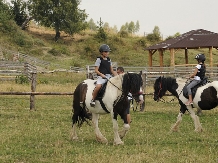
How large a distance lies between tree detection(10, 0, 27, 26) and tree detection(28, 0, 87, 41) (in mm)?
2606

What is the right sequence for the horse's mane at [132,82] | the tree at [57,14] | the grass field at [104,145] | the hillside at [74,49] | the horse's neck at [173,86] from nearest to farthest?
the grass field at [104,145] < the horse's mane at [132,82] < the horse's neck at [173,86] < the hillside at [74,49] < the tree at [57,14]

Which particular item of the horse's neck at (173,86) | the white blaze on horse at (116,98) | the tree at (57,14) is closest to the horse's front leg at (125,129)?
the white blaze on horse at (116,98)

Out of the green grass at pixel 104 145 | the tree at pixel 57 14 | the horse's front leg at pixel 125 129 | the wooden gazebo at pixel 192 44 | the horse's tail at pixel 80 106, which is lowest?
the green grass at pixel 104 145

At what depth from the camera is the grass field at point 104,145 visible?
6715 millimetres

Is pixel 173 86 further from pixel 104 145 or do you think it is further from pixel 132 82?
pixel 104 145

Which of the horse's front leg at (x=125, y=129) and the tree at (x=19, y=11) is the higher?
the tree at (x=19, y=11)

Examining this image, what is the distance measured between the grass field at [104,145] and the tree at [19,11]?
157 ft

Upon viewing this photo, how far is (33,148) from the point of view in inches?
308

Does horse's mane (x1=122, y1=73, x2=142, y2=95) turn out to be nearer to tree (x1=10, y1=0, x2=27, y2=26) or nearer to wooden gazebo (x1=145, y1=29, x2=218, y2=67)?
wooden gazebo (x1=145, y1=29, x2=218, y2=67)

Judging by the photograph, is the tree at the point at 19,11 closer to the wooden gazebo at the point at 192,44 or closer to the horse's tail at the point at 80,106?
the wooden gazebo at the point at 192,44

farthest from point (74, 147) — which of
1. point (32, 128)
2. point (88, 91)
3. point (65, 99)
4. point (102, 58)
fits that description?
point (65, 99)

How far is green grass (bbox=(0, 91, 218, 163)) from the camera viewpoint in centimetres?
675

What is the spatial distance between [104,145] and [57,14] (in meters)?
49.4

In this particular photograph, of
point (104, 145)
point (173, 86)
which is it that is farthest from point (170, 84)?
point (104, 145)
